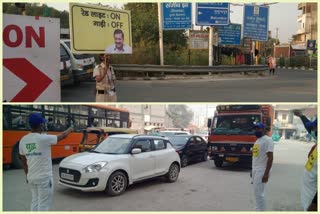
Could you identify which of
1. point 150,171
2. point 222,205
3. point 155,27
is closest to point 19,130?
point 150,171

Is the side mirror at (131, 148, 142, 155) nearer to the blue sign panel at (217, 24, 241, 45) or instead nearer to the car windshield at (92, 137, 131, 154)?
the car windshield at (92, 137, 131, 154)

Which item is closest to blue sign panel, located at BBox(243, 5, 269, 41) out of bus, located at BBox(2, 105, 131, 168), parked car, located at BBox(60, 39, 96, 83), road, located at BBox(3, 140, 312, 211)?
bus, located at BBox(2, 105, 131, 168)

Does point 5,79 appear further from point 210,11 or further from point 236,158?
point 210,11

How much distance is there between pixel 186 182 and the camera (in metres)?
9.16

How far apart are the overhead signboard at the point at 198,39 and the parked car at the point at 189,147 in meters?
7.46

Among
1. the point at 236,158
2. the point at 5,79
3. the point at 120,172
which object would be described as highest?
the point at 5,79

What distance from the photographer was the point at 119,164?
7441 mm

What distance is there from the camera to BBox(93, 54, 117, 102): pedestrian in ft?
20.8

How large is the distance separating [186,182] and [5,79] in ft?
23.0

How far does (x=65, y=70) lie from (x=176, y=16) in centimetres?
866

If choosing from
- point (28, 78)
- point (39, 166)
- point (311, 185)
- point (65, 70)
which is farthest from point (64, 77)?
point (311, 185)

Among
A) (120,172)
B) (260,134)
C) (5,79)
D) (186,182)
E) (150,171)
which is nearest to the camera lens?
(5,79)

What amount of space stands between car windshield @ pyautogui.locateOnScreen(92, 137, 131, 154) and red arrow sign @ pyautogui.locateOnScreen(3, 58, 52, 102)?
16.3ft

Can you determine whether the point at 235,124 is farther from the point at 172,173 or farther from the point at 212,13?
the point at 212,13
